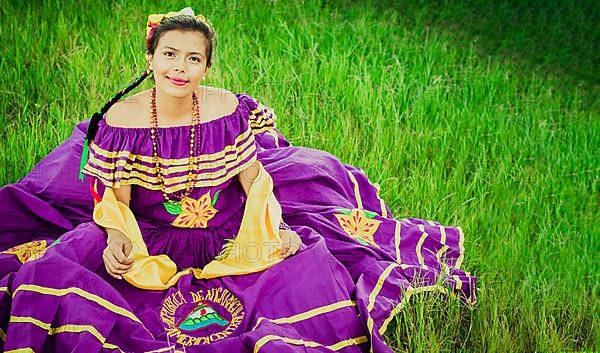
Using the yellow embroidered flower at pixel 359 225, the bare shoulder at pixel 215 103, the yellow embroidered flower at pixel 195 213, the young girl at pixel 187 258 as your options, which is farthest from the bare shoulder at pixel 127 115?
the yellow embroidered flower at pixel 359 225

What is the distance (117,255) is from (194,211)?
301mm

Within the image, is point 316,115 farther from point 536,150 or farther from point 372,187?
point 536,150

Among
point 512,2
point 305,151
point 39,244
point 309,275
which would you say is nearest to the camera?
point 309,275

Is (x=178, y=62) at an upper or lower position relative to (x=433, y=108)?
upper

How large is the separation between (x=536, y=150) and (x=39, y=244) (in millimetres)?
2431

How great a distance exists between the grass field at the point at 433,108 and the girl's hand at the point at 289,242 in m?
0.42

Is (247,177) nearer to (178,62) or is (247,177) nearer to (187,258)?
(187,258)

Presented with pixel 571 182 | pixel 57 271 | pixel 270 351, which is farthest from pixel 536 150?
pixel 57 271

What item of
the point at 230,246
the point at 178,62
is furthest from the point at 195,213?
A: the point at 178,62

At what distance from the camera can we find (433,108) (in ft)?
14.6

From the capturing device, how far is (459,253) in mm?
3424

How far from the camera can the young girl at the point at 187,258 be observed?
268 cm

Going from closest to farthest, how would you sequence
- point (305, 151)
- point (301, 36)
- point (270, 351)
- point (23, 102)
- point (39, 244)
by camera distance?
1. point (270, 351)
2. point (39, 244)
3. point (305, 151)
4. point (23, 102)
5. point (301, 36)

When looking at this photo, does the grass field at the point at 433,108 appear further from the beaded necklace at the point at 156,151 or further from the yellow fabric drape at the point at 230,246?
the beaded necklace at the point at 156,151
